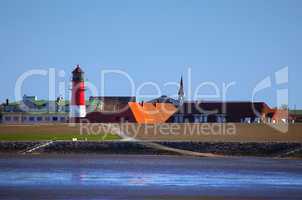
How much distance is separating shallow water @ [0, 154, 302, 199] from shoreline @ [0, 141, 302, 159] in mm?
7590

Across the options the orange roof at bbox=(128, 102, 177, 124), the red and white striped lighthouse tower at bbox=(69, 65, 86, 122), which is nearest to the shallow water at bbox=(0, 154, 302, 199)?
the red and white striped lighthouse tower at bbox=(69, 65, 86, 122)

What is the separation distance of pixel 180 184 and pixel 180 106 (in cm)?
6716

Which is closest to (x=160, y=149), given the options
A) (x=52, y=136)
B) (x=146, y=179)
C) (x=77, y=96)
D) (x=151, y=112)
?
(x=52, y=136)

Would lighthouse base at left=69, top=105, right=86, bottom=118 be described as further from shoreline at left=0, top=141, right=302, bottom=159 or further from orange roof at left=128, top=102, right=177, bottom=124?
shoreline at left=0, top=141, right=302, bottom=159

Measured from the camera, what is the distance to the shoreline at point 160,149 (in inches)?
1837

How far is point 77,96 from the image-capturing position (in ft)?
257

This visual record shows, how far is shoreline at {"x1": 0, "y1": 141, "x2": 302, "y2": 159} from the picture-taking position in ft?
153

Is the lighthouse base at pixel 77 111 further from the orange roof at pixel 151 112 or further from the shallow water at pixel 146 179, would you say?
the shallow water at pixel 146 179

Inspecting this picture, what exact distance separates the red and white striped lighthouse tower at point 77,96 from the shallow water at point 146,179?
130 feet

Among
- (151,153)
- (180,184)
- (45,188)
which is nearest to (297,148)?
(151,153)

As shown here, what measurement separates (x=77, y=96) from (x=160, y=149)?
106 ft

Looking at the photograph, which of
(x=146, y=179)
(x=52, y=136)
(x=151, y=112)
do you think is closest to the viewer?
(x=146, y=179)

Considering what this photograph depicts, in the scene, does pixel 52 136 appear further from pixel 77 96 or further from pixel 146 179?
pixel 146 179

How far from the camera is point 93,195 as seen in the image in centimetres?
2336
